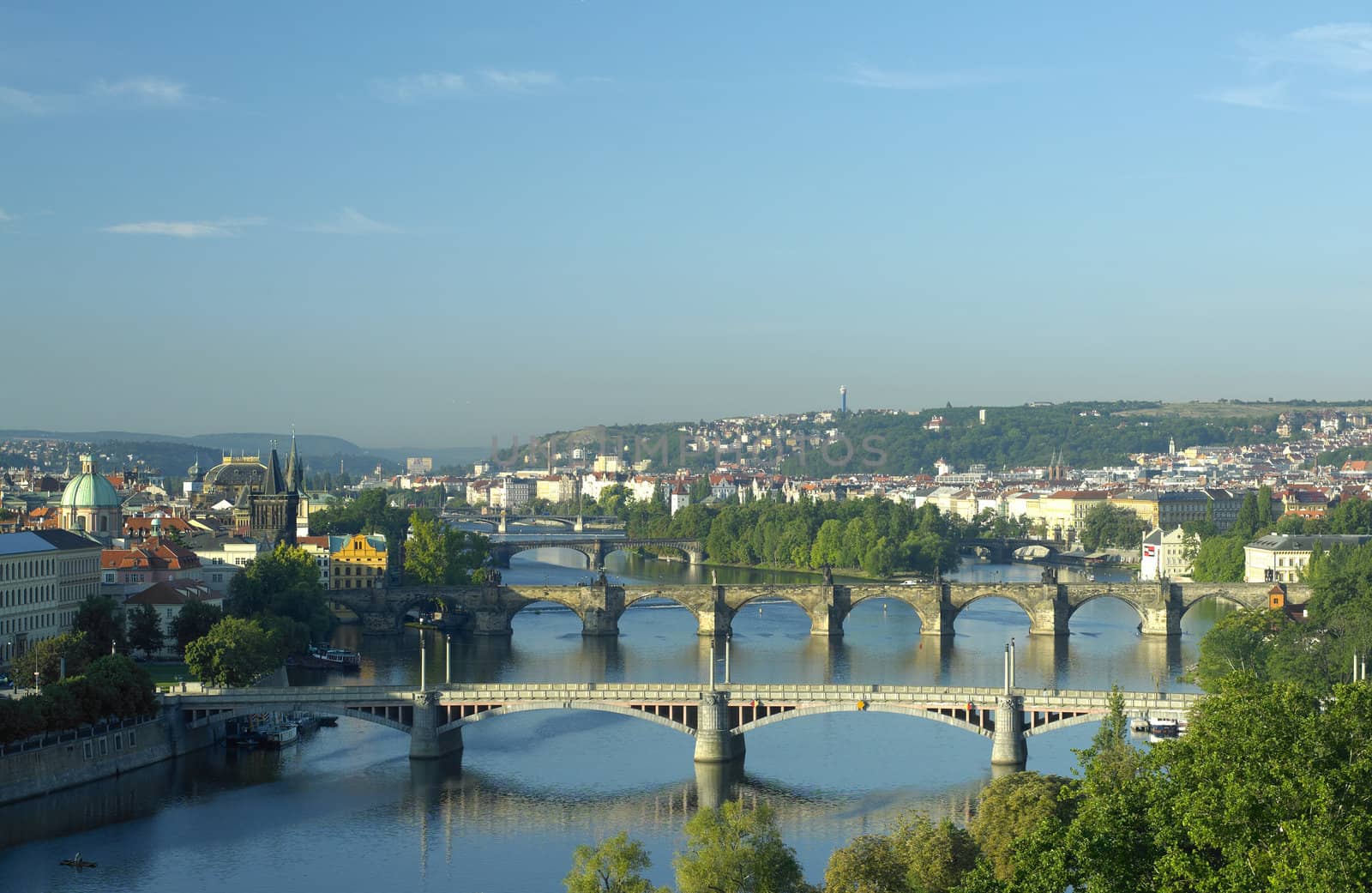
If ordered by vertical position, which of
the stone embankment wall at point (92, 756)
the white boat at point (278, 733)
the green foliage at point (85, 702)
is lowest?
the white boat at point (278, 733)

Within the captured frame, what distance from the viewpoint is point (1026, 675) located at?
184 ft

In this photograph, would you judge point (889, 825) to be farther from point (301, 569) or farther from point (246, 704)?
point (301, 569)

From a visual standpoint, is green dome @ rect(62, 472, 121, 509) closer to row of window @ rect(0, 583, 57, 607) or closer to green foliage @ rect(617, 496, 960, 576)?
row of window @ rect(0, 583, 57, 607)

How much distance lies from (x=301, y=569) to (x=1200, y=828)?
48.1m

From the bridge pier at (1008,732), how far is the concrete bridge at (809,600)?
27533 mm

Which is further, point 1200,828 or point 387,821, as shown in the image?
point 387,821

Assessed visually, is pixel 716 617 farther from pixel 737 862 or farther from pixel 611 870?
pixel 737 862

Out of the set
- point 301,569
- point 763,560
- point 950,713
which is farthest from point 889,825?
point 763,560

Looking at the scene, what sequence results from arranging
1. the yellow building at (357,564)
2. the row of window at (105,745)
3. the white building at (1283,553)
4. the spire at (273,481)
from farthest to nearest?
1. the spire at (273,481)
2. the white building at (1283,553)
3. the yellow building at (357,564)
4. the row of window at (105,745)

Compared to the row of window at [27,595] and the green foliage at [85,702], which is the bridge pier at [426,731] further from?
the row of window at [27,595]

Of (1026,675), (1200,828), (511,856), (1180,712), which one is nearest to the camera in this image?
(1200,828)

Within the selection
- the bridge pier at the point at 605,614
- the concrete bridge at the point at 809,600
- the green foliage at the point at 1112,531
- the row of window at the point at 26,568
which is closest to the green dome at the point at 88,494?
the concrete bridge at the point at 809,600

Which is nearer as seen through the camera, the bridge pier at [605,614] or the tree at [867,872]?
the tree at [867,872]

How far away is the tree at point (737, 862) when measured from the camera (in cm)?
2700
